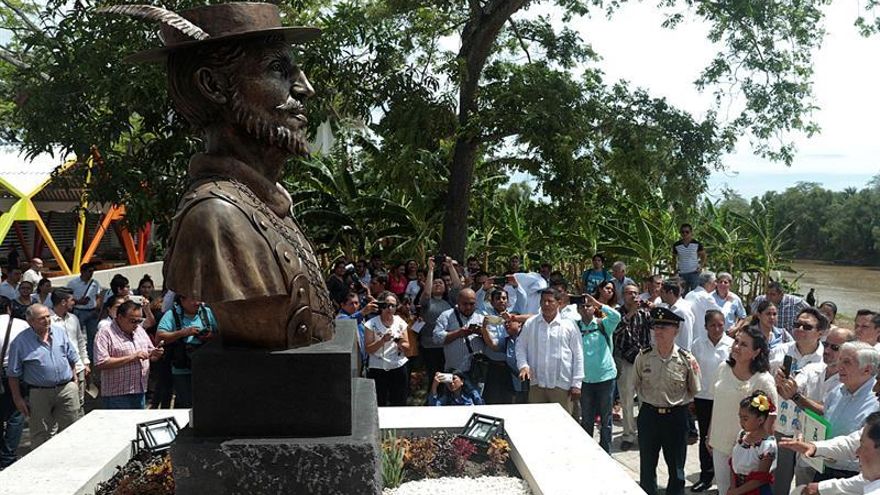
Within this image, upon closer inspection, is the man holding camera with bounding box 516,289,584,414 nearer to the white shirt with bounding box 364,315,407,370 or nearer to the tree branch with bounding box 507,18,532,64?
the white shirt with bounding box 364,315,407,370

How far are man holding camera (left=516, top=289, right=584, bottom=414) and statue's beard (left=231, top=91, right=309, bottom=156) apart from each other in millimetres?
3854

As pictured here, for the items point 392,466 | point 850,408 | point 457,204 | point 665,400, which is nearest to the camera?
point 850,408

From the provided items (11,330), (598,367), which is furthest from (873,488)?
(11,330)

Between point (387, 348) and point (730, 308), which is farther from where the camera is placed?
point (730, 308)

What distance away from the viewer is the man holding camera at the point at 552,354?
7.28 m

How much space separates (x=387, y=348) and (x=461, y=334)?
77cm

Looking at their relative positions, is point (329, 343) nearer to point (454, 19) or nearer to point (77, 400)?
point (77, 400)

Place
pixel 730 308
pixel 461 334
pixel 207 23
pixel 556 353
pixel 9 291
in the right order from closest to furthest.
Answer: pixel 207 23 < pixel 556 353 < pixel 461 334 < pixel 730 308 < pixel 9 291

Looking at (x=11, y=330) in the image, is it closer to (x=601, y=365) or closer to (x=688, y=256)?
(x=601, y=365)

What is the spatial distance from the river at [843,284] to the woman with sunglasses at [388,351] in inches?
660

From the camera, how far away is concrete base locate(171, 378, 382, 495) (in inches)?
141

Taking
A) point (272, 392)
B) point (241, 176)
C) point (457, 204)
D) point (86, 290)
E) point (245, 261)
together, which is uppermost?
point (457, 204)

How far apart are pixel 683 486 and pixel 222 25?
195 inches

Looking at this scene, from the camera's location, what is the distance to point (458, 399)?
7527 millimetres
